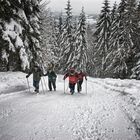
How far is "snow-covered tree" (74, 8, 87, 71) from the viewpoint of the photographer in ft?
140

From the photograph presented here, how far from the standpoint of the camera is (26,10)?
16250 mm

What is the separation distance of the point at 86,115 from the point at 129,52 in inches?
872

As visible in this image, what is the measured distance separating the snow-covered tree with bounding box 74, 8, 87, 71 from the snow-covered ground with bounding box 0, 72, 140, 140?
2661 centimetres

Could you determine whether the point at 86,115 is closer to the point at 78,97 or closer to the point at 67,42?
the point at 78,97

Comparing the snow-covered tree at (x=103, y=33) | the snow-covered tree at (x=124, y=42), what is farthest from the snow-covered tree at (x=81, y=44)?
the snow-covered tree at (x=124, y=42)

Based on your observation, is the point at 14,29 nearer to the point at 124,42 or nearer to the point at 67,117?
the point at 67,117

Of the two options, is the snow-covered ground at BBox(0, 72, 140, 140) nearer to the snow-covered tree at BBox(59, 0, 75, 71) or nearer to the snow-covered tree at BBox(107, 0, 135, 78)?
the snow-covered tree at BBox(107, 0, 135, 78)

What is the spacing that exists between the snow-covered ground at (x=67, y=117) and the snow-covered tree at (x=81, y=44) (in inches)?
1048

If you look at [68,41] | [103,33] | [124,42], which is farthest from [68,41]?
[124,42]

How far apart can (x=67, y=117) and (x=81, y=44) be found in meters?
31.7

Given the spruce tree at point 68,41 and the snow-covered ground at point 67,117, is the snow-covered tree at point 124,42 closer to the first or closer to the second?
the spruce tree at point 68,41

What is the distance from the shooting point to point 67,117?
11.8 m

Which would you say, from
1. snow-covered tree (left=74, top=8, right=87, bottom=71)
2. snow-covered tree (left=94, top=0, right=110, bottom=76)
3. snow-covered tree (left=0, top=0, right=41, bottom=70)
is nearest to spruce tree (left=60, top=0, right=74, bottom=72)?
snow-covered tree (left=74, top=8, right=87, bottom=71)

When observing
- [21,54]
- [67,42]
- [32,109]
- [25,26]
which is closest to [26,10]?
[25,26]
